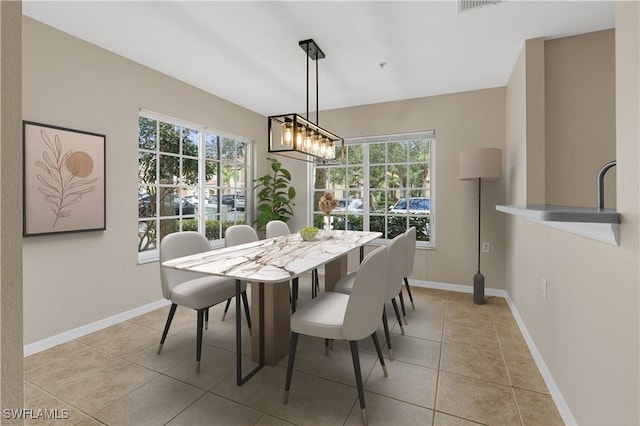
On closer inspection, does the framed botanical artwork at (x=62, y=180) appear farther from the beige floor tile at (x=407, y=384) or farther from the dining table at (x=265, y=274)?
the beige floor tile at (x=407, y=384)

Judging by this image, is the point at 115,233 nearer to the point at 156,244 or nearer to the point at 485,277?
the point at 156,244

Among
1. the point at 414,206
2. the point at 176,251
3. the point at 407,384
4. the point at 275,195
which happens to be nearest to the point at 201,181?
the point at 275,195

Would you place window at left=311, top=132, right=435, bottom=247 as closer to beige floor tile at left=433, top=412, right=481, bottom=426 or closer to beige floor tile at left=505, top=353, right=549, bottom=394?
beige floor tile at left=505, top=353, right=549, bottom=394

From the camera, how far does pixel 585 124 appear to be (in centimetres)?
249

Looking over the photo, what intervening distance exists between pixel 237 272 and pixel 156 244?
219 cm

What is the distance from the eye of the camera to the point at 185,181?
3775 mm

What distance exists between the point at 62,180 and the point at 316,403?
2.65 metres

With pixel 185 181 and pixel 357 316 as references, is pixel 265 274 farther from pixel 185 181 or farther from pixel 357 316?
pixel 185 181

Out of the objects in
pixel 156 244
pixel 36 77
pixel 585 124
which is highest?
pixel 36 77

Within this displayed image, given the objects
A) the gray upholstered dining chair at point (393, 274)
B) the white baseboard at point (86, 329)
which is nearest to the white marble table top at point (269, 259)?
the gray upholstered dining chair at point (393, 274)

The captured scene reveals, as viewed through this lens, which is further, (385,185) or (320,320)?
(385,185)

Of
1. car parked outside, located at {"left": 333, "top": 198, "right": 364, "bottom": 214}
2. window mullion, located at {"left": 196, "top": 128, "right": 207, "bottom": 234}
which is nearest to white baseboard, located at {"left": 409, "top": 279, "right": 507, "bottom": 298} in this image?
car parked outside, located at {"left": 333, "top": 198, "right": 364, "bottom": 214}

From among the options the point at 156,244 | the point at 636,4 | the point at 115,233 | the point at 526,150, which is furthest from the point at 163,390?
the point at 526,150

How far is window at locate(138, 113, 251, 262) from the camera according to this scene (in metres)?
3.34
